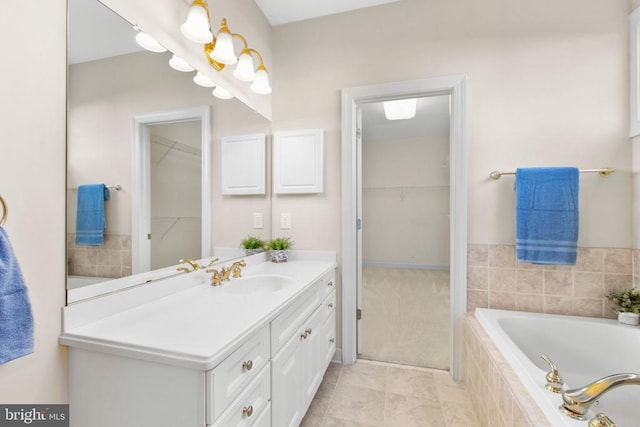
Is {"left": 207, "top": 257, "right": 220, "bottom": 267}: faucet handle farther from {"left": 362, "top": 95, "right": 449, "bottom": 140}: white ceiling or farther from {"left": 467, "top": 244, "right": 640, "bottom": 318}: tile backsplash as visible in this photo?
{"left": 362, "top": 95, "right": 449, "bottom": 140}: white ceiling

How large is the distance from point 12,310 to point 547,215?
236 centimetres

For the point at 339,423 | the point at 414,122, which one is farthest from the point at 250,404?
the point at 414,122

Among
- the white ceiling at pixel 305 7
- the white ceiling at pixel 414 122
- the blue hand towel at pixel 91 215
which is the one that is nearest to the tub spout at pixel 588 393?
the blue hand towel at pixel 91 215

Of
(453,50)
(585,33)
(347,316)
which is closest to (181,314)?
(347,316)

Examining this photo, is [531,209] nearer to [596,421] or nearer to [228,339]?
[596,421]

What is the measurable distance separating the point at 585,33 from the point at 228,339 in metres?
2.54

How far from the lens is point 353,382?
183 centimetres

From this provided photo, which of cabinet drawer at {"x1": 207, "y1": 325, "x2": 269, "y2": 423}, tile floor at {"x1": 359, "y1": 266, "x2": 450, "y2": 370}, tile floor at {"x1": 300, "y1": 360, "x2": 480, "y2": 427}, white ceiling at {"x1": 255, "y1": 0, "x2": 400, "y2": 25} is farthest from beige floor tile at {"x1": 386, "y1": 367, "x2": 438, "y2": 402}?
white ceiling at {"x1": 255, "y1": 0, "x2": 400, "y2": 25}

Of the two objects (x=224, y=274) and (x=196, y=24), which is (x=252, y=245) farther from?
(x=196, y=24)

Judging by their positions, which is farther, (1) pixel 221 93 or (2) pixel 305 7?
(2) pixel 305 7

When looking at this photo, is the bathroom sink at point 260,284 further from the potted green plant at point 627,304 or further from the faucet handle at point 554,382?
the potted green plant at point 627,304

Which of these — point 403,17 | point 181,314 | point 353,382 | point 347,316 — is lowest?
point 353,382

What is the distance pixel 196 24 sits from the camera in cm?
129

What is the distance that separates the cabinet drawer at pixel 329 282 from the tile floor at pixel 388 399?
0.60 meters
